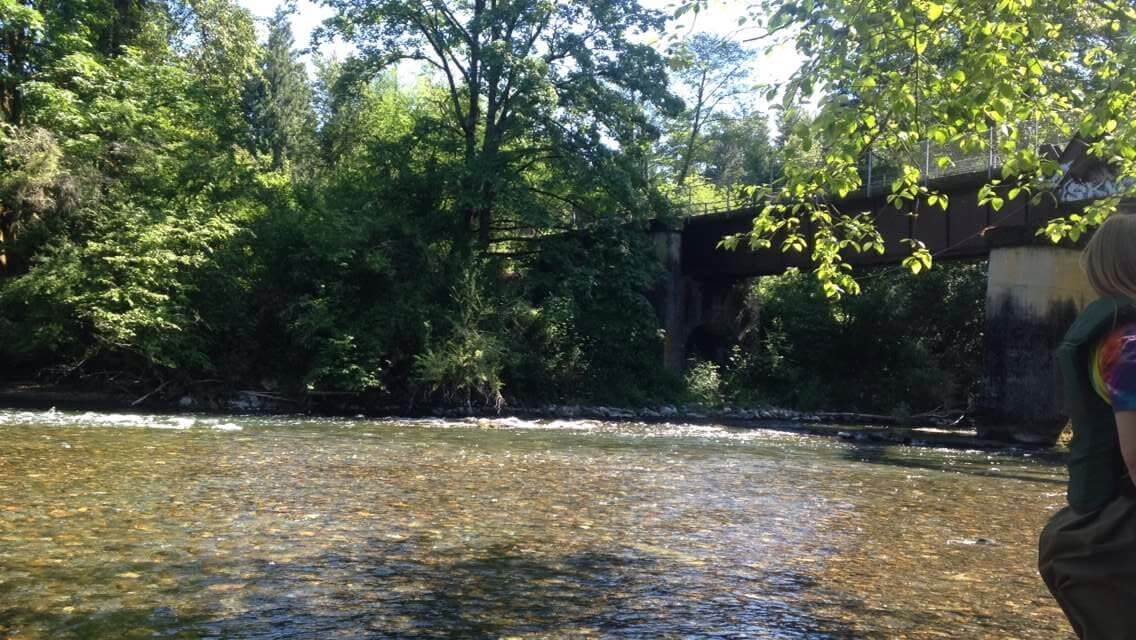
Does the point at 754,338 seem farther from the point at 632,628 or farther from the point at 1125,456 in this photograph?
the point at 1125,456

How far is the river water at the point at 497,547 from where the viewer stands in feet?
18.4

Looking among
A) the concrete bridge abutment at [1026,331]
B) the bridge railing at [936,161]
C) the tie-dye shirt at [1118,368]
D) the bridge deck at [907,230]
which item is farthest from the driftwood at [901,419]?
the tie-dye shirt at [1118,368]

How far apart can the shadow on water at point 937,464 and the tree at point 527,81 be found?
45.8 feet

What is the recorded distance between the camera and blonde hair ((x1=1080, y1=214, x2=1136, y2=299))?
8.71ft

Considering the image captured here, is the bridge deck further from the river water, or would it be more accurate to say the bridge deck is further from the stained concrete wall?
the river water

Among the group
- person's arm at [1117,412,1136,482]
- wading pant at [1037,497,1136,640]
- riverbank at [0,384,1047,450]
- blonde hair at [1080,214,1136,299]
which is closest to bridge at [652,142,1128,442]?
riverbank at [0,384,1047,450]

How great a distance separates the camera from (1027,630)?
18.8ft

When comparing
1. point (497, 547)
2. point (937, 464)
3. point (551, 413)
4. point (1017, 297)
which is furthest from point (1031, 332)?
point (497, 547)

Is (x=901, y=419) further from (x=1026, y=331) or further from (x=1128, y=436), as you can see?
(x=1128, y=436)

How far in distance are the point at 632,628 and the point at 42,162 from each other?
24.8 metres

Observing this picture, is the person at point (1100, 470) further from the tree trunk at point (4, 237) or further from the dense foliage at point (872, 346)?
the dense foliage at point (872, 346)

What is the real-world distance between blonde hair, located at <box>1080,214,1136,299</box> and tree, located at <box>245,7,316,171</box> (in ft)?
197

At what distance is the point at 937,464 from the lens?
16828mm

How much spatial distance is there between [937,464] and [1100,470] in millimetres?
15161
